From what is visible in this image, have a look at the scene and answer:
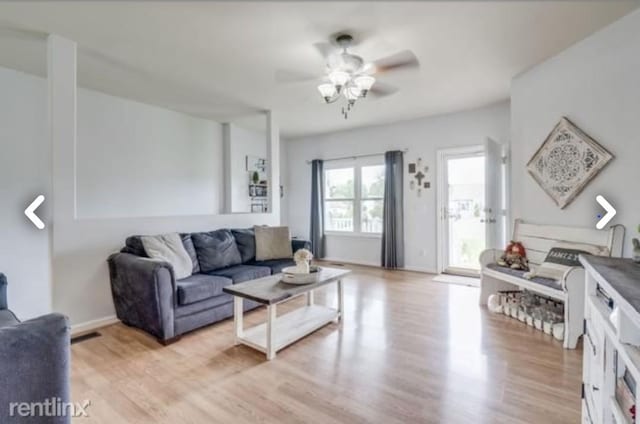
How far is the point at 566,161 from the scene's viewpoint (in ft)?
9.80

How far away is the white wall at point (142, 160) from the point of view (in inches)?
146

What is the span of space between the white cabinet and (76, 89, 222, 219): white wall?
4591 millimetres

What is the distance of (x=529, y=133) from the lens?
3.45 metres

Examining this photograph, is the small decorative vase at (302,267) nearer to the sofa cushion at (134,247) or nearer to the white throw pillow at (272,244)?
the white throw pillow at (272,244)

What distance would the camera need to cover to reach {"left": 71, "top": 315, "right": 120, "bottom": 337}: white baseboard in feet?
9.36

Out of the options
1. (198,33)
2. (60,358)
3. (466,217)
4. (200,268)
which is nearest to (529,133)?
(466,217)

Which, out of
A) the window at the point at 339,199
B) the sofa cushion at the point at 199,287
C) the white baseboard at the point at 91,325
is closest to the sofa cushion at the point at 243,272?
the sofa cushion at the point at 199,287

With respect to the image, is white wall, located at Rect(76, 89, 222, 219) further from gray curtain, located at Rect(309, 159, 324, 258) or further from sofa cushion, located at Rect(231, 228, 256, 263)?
gray curtain, located at Rect(309, 159, 324, 258)

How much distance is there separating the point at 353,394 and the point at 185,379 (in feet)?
3.71

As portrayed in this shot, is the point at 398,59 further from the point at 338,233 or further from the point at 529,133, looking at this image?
the point at 338,233

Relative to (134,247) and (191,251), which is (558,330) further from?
(134,247)

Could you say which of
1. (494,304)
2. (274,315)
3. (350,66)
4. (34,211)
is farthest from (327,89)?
(34,211)

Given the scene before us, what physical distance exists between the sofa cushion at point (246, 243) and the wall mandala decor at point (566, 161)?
3387 mm

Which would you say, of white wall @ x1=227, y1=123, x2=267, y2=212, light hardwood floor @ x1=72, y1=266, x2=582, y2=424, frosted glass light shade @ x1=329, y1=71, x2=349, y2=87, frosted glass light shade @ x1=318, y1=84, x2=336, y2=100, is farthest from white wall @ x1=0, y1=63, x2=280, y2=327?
frosted glass light shade @ x1=329, y1=71, x2=349, y2=87
